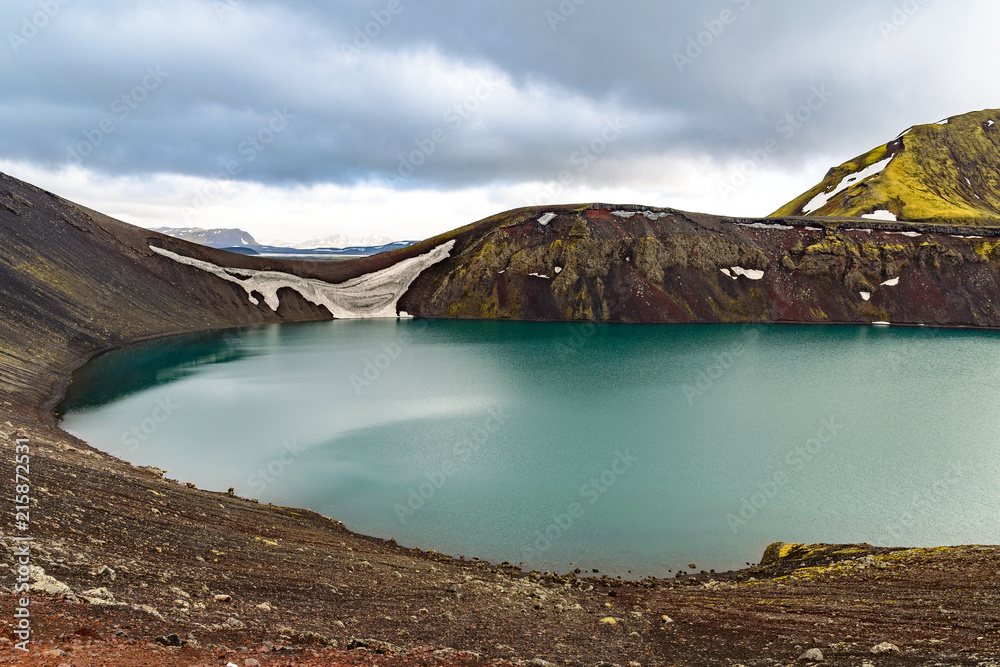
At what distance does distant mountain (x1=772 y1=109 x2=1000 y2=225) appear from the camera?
396ft

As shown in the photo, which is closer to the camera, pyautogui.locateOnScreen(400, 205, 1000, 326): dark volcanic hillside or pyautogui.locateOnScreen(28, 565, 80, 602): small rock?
pyautogui.locateOnScreen(28, 565, 80, 602): small rock

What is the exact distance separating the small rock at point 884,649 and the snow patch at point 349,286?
296ft

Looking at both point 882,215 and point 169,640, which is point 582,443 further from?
point 882,215

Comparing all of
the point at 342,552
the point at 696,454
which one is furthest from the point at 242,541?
the point at 696,454

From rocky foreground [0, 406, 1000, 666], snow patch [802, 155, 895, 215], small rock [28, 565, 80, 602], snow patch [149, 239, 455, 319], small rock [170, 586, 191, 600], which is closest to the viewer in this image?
rocky foreground [0, 406, 1000, 666]

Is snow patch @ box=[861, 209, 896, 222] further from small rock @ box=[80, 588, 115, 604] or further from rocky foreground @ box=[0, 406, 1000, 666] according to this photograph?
small rock @ box=[80, 588, 115, 604]

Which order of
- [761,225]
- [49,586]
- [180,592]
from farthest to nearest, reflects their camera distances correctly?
1. [761,225]
2. [180,592]
3. [49,586]

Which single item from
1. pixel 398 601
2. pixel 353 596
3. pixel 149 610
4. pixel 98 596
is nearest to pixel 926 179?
pixel 398 601

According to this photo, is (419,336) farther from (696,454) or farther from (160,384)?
(696,454)

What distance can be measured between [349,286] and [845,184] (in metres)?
131

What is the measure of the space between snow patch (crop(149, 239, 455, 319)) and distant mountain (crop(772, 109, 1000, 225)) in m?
96.8

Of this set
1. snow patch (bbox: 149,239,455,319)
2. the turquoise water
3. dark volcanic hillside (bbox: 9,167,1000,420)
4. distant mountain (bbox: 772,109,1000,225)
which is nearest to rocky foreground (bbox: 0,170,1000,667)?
the turquoise water

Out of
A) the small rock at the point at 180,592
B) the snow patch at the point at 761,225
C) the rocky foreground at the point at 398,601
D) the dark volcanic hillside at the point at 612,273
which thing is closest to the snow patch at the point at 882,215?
the dark volcanic hillside at the point at 612,273

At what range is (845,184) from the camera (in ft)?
482
